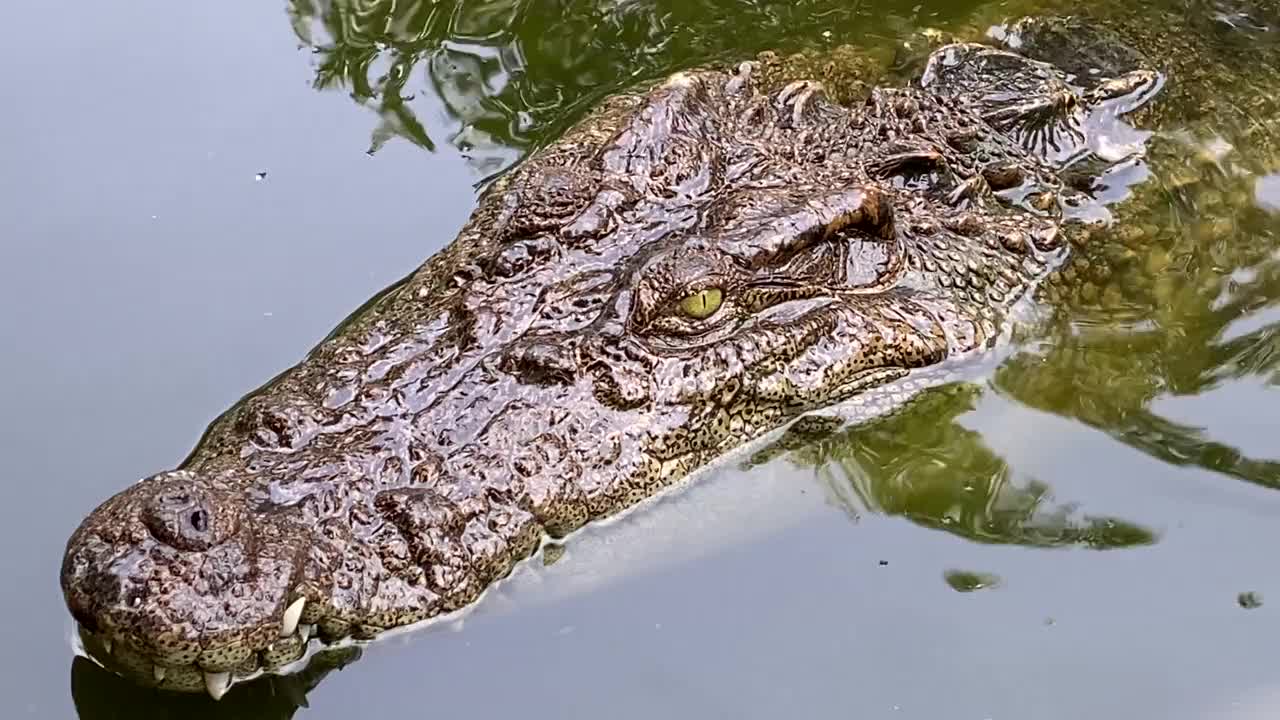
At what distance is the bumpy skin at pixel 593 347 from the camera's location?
2.55 m

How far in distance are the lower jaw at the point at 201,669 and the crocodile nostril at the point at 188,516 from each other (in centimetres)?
23

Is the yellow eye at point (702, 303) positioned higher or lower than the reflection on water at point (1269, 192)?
higher

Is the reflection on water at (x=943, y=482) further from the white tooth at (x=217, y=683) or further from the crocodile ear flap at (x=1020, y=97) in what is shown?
the white tooth at (x=217, y=683)

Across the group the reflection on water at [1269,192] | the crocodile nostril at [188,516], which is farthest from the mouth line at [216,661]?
the reflection on water at [1269,192]

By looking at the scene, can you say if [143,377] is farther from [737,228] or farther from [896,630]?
[896,630]

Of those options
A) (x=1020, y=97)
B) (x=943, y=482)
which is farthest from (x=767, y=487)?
(x=1020, y=97)

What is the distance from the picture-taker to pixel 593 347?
317cm

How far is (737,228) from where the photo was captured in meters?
3.35

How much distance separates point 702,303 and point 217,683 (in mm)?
1528

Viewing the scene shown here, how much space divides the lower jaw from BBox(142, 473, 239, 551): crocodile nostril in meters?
0.23

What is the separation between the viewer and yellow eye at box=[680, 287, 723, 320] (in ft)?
10.6

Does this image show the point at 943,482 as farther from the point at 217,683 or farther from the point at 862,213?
the point at 217,683

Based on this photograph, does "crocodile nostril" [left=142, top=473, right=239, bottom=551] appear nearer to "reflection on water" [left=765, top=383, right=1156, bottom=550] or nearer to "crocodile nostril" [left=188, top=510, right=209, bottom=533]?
"crocodile nostril" [left=188, top=510, right=209, bottom=533]

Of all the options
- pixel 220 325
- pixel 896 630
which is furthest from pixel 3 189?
pixel 896 630
